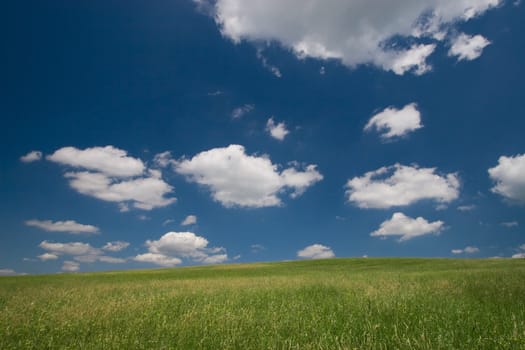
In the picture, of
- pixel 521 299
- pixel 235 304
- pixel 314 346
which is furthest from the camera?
pixel 235 304

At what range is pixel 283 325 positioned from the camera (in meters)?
6.05

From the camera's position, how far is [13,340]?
5.91 metres

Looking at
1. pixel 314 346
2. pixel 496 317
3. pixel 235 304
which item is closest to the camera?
pixel 314 346

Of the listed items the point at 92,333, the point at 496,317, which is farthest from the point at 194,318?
the point at 496,317

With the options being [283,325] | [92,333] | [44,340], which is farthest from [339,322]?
[44,340]

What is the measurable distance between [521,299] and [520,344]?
5187 millimetres

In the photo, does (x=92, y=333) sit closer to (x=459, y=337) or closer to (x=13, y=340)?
(x=13, y=340)

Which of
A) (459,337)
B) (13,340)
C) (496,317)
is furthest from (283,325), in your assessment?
(13,340)

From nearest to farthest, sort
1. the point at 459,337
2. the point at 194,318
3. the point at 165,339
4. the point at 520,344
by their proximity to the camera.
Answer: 1. the point at 520,344
2. the point at 459,337
3. the point at 165,339
4. the point at 194,318

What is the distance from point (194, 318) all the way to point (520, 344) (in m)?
5.84

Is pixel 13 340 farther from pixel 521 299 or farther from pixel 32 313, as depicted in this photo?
pixel 521 299

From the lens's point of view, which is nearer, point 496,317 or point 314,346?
point 314,346

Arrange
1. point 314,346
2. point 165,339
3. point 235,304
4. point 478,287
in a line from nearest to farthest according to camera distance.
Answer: point 314,346
point 165,339
point 235,304
point 478,287

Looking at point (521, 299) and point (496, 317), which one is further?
point (521, 299)
